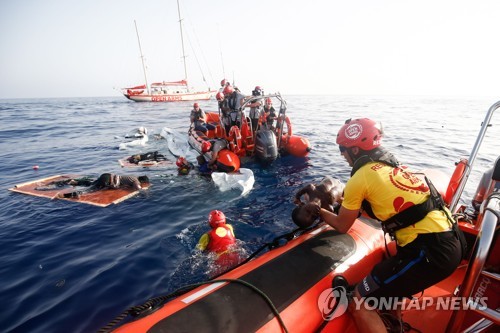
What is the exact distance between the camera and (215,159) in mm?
8281

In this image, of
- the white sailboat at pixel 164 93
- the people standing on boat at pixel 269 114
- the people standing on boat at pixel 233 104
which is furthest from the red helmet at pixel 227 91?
the white sailboat at pixel 164 93

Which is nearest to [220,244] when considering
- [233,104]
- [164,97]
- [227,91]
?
[233,104]

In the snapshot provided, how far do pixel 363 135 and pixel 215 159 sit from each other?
623cm

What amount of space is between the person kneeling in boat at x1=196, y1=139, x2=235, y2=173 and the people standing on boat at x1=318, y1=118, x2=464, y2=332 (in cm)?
584

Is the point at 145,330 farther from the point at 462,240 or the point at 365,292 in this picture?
the point at 462,240

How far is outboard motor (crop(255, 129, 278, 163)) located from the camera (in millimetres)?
8383

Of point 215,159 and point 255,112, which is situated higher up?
point 255,112

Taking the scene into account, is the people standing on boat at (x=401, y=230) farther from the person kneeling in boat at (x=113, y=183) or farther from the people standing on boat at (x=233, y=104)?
the people standing on boat at (x=233, y=104)

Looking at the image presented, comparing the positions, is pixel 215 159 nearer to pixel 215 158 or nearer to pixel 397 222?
pixel 215 158

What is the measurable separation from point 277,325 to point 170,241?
3.51m

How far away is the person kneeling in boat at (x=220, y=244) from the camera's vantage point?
3816mm

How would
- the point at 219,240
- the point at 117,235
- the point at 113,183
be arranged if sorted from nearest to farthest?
the point at 219,240, the point at 117,235, the point at 113,183

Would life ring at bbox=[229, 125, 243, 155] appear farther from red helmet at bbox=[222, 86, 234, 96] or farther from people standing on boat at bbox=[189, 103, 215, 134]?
people standing on boat at bbox=[189, 103, 215, 134]

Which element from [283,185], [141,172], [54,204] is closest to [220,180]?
[283,185]
